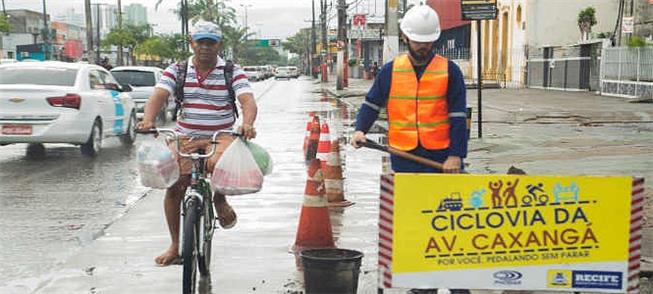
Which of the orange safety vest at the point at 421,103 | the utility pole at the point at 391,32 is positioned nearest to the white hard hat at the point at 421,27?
the orange safety vest at the point at 421,103

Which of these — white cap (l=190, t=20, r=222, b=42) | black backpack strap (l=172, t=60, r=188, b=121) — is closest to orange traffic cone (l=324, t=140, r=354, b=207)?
black backpack strap (l=172, t=60, r=188, b=121)

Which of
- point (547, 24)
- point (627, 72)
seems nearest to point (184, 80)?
point (627, 72)

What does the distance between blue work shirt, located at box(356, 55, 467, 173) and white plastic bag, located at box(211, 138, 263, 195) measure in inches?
29.9

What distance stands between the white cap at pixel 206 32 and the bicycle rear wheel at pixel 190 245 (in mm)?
1133

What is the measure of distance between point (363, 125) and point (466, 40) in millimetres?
58772

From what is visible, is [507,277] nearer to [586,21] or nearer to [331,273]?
[331,273]

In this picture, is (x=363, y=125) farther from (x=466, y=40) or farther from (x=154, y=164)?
(x=466, y=40)

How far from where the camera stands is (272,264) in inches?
263

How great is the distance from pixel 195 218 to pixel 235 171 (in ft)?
1.33

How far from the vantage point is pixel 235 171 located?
5.69m

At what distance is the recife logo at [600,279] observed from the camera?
4875 millimetres

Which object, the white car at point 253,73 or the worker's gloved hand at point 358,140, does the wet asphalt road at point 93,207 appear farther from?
the white car at point 253,73

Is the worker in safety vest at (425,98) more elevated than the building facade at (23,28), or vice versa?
the building facade at (23,28)

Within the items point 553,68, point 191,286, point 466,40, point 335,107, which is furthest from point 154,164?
point 466,40
